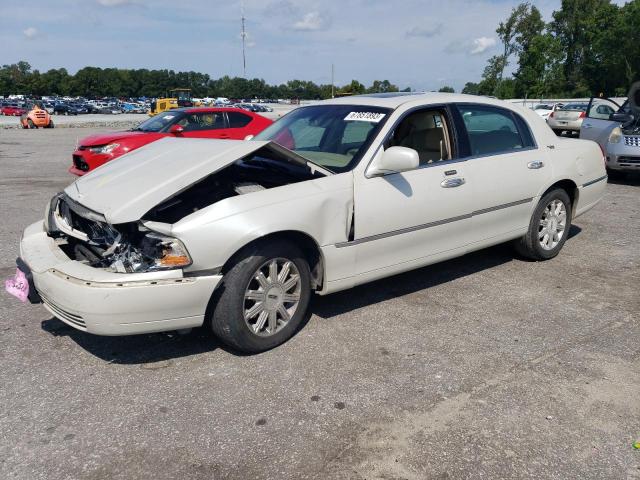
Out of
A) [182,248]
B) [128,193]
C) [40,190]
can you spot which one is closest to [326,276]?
[182,248]

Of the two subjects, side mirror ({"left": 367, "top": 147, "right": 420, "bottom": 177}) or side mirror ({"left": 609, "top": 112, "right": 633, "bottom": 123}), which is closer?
side mirror ({"left": 367, "top": 147, "right": 420, "bottom": 177})

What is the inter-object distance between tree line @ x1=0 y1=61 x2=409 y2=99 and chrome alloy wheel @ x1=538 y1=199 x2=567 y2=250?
370 ft

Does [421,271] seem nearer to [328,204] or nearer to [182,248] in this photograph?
[328,204]

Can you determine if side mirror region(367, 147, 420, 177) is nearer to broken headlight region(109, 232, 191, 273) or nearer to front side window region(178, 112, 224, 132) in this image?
broken headlight region(109, 232, 191, 273)

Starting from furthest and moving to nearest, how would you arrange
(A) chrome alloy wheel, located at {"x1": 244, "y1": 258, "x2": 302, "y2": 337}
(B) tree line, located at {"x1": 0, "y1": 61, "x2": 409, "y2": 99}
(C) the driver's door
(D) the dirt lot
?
(B) tree line, located at {"x1": 0, "y1": 61, "x2": 409, "y2": 99} < (C) the driver's door < (A) chrome alloy wheel, located at {"x1": 244, "y1": 258, "x2": 302, "y2": 337} < (D) the dirt lot

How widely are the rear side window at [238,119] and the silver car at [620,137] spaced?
7.07 meters

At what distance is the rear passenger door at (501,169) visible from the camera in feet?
15.0

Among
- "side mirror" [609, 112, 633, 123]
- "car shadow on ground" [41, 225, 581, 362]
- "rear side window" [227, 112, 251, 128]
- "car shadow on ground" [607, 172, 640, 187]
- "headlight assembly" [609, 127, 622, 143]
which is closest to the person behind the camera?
"car shadow on ground" [41, 225, 581, 362]

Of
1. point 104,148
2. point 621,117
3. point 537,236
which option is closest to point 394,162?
point 537,236

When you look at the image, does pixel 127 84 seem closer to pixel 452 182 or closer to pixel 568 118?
pixel 568 118

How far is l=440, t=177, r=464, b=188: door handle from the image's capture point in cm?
426

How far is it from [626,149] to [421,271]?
6709mm

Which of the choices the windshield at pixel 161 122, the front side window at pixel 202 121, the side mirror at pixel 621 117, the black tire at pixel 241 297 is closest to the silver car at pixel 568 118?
the side mirror at pixel 621 117

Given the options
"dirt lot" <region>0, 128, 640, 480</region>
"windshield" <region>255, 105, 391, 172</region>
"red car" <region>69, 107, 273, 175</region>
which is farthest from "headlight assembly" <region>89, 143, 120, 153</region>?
"windshield" <region>255, 105, 391, 172</region>
